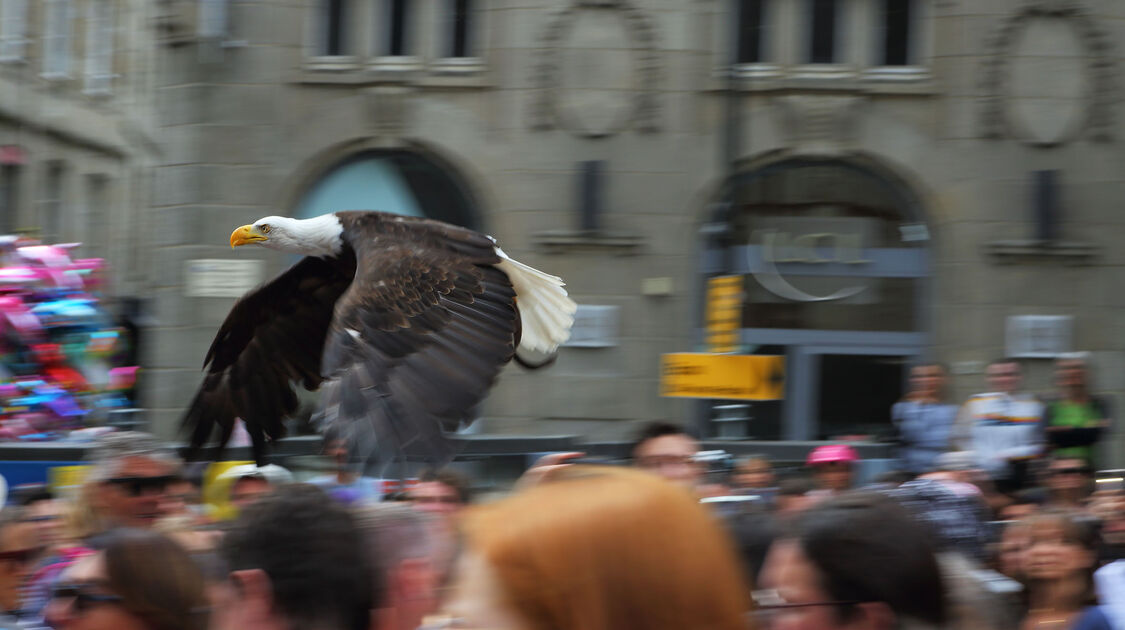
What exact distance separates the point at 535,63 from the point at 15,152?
1482 centimetres

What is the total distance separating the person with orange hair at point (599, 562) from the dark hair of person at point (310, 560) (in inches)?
28.7

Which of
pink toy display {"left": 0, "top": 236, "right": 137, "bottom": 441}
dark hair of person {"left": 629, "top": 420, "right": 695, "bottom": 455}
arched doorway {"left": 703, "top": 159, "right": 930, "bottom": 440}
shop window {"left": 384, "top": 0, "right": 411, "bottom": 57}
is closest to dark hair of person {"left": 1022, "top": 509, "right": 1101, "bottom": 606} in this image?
dark hair of person {"left": 629, "top": 420, "right": 695, "bottom": 455}

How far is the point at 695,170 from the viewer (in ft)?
42.3

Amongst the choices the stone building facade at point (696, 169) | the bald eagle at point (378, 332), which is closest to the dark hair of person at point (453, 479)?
the bald eagle at point (378, 332)

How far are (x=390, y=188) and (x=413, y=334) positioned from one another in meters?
7.47

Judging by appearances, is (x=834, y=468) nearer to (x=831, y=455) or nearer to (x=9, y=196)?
(x=831, y=455)

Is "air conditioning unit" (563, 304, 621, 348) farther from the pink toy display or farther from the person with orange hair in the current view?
the person with orange hair

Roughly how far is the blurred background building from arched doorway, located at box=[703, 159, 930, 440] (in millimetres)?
20

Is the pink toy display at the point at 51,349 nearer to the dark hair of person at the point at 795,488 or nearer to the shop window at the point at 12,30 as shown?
the dark hair of person at the point at 795,488

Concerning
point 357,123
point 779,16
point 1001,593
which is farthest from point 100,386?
point 779,16

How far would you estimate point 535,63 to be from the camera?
505 inches

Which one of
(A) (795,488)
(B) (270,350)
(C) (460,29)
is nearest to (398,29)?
(C) (460,29)

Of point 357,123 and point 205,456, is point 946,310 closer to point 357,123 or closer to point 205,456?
point 357,123

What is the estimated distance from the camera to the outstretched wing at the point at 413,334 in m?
5.51
